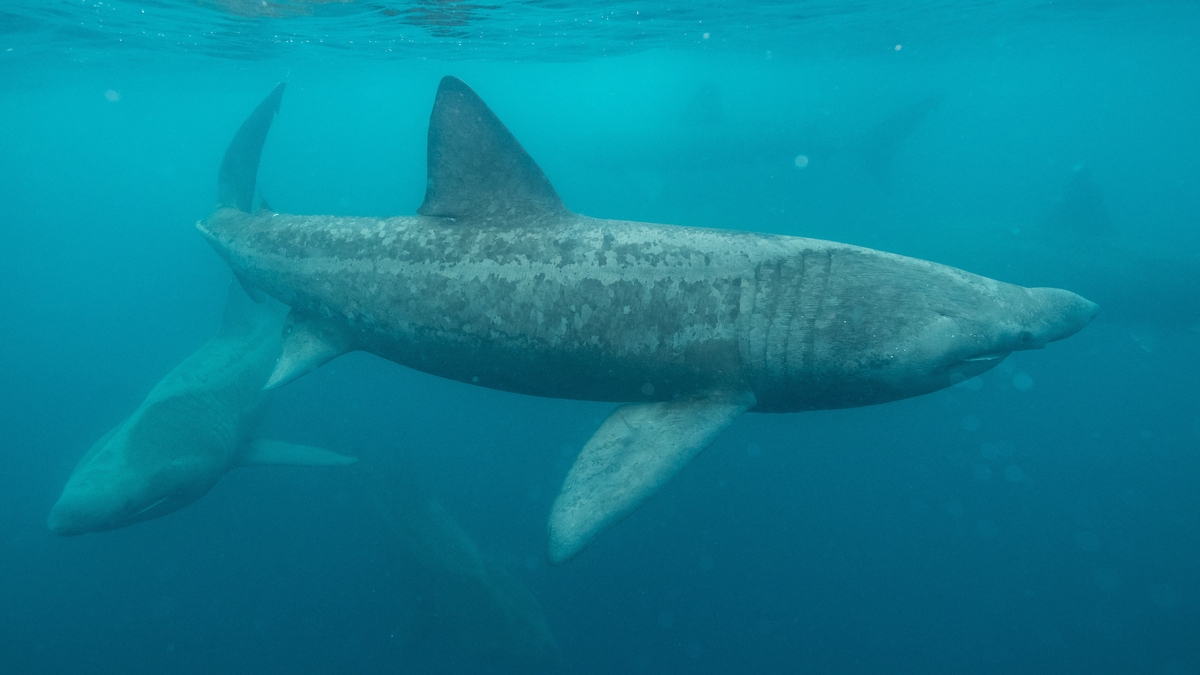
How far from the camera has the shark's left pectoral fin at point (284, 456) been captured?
27.0ft

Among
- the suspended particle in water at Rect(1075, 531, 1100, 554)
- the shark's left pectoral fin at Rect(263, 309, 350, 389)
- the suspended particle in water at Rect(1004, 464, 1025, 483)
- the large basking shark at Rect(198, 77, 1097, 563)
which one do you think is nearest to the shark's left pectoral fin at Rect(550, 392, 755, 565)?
the large basking shark at Rect(198, 77, 1097, 563)

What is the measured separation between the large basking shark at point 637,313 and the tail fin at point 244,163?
421cm

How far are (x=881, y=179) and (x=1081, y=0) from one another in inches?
425

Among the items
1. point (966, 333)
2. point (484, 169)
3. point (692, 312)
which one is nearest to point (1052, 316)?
point (966, 333)

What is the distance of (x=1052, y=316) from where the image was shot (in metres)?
4.07

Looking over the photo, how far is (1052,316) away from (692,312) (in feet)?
8.76

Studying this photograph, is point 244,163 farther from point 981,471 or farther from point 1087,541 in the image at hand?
point 1087,541

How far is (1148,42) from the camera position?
43625mm

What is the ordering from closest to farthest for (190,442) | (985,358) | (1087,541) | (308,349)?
(985,358) → (308,349) → (190,442) → (1087,541)

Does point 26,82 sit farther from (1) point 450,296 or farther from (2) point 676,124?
(1) point 450,296

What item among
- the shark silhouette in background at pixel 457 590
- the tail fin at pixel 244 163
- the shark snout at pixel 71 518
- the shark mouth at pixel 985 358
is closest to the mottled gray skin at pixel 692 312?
the shark mouth at pixel 985 358

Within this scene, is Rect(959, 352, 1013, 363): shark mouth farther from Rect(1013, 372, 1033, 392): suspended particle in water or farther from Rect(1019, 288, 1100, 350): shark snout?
Rect(1013, 372, 1033, 392): suspended particle in water

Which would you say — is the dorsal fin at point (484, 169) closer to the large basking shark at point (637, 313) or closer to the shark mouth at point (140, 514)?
the large basking shark at point (637, 313)

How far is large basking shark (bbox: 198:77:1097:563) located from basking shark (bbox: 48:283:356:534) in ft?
15.0
